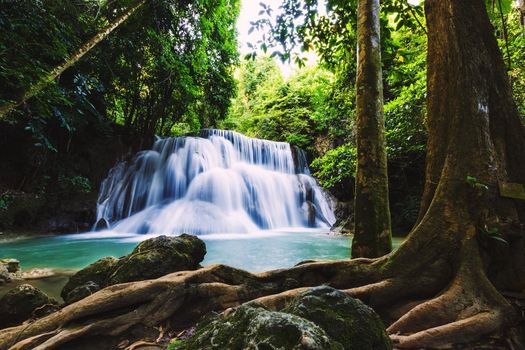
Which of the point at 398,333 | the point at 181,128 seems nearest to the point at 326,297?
the point at 398,333

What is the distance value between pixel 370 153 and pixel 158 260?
2817mm

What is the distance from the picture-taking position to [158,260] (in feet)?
10.2

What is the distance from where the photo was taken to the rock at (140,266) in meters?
2.90

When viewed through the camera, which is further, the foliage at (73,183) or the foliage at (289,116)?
the foliage at (289,116)

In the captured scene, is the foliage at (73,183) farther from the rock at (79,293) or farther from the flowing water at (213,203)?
the rock at (79,293)

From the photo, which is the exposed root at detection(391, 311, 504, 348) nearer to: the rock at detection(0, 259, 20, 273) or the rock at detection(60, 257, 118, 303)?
the rock at detection(60, 257, 118, 303)

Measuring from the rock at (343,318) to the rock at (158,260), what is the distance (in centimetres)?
183

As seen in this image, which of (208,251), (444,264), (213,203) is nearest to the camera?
(444,264)

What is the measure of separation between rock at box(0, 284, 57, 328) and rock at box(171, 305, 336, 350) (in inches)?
A: 90.1

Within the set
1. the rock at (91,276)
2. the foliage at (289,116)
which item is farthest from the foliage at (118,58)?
the foliage at (289,116)

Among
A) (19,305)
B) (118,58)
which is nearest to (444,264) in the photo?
(19,305)

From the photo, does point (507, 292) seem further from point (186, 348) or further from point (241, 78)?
point (241, 78)

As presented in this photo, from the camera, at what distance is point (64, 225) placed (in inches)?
495

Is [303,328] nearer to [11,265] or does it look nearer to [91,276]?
[91,276]
